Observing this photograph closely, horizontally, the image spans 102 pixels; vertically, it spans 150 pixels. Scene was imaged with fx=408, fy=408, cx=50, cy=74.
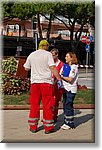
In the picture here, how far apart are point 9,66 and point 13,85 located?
5.09 feet

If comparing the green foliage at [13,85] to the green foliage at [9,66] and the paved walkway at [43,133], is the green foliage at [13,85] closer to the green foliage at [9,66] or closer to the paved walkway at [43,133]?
the green foliage at [9,66]

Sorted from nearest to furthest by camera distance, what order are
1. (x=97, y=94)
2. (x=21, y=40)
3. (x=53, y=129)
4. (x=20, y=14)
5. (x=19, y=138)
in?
(x=97, y=94) → (x=19, y=138) → (x=53, y=129) → (x=20, y=14) → (x=21, y=40)

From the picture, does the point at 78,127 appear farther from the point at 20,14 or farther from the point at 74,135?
the point at 20,14

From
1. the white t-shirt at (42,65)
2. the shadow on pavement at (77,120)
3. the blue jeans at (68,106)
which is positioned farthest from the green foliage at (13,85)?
the white t-shirt at (42,65)

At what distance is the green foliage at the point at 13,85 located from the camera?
37.3 feet

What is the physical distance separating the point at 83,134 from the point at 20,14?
22.4 m

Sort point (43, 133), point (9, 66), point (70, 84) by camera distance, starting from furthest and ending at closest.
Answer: point (9, 66)
point (70, 84)
point (43, 133)

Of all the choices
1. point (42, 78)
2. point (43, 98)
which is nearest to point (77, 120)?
point (43, 98)

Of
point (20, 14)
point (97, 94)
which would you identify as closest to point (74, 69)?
point (97, 94)

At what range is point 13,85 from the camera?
11.5m

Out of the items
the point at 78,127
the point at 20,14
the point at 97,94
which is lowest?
the point at 78,127

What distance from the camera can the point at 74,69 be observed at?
23.8 ft

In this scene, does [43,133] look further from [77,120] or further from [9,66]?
[9,66]

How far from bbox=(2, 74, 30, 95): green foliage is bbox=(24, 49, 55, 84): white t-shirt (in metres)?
4.67
